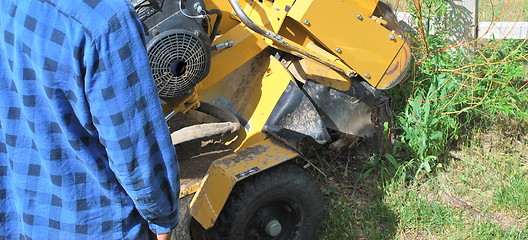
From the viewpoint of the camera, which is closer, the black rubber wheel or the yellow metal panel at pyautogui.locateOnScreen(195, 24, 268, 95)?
the black rubber wheel

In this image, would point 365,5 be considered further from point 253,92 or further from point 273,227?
point 273,227

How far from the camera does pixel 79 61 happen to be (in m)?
1.43

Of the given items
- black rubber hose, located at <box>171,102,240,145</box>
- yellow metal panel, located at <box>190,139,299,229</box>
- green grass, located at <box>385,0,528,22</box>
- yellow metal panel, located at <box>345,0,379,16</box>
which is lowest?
yellow metal panel, located at <box>190,139,299,229</box>

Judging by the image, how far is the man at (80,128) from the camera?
144 cm

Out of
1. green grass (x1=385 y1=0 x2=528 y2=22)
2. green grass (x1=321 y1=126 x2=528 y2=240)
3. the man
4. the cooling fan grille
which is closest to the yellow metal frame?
the cooling fan grille

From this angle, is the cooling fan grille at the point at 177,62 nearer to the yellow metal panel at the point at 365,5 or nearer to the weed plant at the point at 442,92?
the yellow metal panel at the point at 365,5

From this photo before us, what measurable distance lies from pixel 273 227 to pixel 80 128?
73.9 inches

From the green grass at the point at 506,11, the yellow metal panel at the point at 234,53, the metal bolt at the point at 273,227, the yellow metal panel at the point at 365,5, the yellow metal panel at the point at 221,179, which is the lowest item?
the metal bolt at the point at 273,227

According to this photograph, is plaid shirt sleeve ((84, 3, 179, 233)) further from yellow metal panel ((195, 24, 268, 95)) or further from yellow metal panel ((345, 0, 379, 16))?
yellow metal panel ((345, 0, 379, 16))

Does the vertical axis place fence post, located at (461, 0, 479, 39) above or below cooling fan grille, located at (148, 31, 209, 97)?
above

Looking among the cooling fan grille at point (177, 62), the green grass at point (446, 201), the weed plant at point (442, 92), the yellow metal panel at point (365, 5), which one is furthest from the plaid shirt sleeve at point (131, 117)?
the weed plant at point (442, 92)

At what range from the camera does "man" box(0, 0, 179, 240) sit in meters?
1.44

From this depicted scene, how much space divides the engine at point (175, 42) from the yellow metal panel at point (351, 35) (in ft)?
2.28

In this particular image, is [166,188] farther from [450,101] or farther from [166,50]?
→ [450,101]
